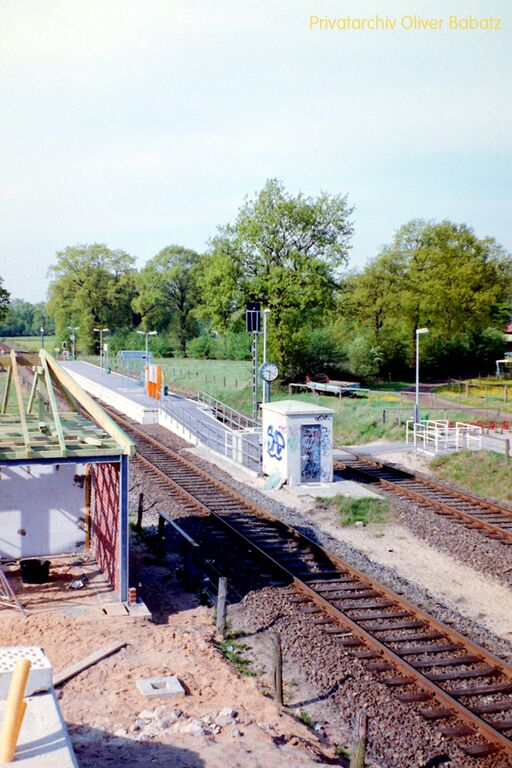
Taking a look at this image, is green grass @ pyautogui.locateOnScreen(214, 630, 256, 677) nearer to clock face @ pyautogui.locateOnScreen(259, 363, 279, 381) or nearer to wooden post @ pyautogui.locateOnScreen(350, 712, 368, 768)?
wooden post @ pyautogui.locateOnScreen(350, 712, 368, 768)

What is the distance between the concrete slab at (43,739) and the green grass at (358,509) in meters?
12.7

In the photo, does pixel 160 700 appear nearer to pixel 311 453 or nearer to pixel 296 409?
pixel 311 453

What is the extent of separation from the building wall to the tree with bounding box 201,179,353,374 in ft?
108

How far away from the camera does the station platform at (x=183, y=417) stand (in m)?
26.4

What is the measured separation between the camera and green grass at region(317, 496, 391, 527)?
19.2 metres

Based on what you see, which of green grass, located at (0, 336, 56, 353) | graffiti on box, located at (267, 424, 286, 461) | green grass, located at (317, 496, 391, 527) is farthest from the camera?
green grass, located at (0, 336, 56, 353)

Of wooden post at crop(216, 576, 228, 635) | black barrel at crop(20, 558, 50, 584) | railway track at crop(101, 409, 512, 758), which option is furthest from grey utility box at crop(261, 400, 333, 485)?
wooden post at crop(216, 576, 228, 635)

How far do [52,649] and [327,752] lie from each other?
432 cm

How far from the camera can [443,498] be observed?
21.3m

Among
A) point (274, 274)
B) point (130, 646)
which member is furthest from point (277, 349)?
point (130, 646)

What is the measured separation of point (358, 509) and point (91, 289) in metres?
73.4

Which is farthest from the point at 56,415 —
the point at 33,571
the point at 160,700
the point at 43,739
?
the point at 43,739

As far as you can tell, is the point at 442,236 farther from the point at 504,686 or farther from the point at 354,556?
the point at 504,686

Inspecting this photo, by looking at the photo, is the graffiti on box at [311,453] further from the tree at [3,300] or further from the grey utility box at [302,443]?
the tree at [3,300]
